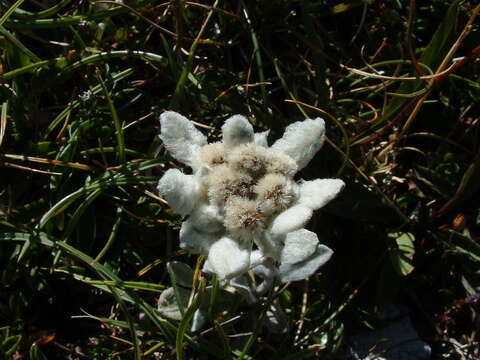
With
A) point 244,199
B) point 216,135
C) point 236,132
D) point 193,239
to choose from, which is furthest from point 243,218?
point 216,135

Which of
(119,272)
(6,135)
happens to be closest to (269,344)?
(119,272)

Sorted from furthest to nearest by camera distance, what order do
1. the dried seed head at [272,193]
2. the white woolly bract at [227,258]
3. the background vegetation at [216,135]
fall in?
the background vegetation at [216,135]
the dried seed head at [272,193]
the white woolly bract at [227,258]

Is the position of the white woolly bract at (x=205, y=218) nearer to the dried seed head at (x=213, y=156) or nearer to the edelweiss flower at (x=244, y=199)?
the edelweiss flower at (x=244, y=199)

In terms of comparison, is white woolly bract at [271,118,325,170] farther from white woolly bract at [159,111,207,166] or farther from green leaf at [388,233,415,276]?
green leaf at [388,233,415,276]

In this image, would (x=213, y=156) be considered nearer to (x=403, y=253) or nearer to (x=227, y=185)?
(x=227, y=185)

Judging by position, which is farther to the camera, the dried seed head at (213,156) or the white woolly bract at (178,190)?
the dried seed head at (213,156)

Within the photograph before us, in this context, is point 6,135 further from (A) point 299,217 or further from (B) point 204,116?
(A) point 299,217

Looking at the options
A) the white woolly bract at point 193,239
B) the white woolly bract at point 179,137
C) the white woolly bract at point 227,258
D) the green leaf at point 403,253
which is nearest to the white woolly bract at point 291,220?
the white woolly bract at point 227,258
